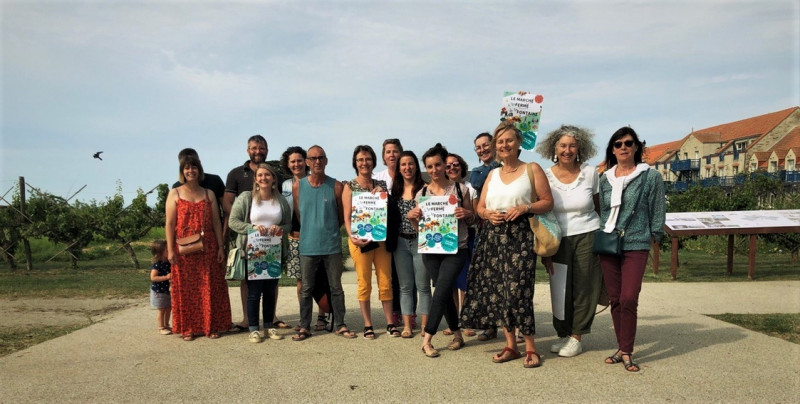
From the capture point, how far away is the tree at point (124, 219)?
15.4 m

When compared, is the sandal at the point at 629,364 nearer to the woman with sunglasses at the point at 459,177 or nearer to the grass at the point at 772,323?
the woman with sunglasses at the point at 459,177

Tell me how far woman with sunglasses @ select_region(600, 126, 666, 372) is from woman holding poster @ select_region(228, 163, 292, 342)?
3.40m

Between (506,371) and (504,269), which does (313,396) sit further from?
(504,269)

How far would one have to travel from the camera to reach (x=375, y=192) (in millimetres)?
5645

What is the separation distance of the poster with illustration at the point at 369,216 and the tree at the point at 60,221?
503 inches

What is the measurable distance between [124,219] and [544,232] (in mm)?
14375

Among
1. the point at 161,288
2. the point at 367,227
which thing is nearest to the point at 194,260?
the point at 161,288

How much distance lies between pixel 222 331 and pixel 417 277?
7.78 feet

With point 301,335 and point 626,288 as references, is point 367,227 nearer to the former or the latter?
point 301,335

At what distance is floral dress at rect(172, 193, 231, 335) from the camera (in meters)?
5.86

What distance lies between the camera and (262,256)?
5.86 meters

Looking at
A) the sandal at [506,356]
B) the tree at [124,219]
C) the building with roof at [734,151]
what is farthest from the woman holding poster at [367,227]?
the building with roof at [734,151]

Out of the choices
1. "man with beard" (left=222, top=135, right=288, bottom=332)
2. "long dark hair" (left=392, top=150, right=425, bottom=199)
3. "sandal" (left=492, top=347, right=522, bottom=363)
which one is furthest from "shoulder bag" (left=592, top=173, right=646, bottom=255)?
"man with beard" (left=222, top=135, right=288, bottom=332)

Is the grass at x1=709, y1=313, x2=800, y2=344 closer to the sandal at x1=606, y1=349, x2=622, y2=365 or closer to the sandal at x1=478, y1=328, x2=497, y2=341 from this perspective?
the sandal at x1=606, y1=349, x2=622, y2=365
